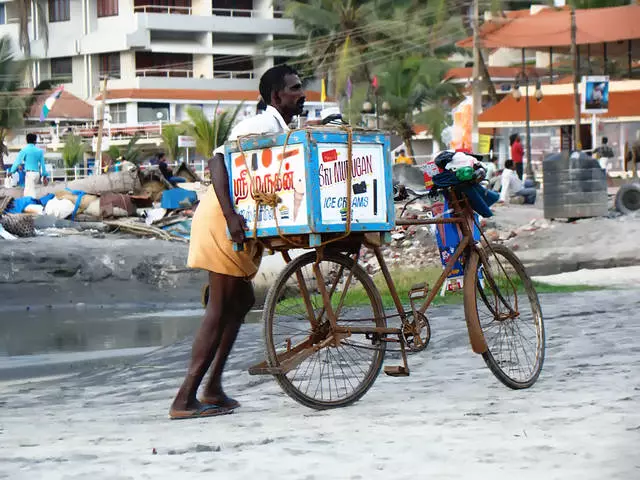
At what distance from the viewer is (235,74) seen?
82062mm

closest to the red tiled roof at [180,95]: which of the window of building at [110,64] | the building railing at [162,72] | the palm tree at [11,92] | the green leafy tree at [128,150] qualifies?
the building railing at [162,72]

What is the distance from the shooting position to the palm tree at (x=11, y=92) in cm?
6188

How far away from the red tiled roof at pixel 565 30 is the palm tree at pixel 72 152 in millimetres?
20368

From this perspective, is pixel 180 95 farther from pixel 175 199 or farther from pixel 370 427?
A: pixel 370 427

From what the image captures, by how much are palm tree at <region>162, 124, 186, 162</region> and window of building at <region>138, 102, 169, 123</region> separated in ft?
45.4

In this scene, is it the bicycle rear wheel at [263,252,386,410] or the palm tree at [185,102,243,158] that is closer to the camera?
the bicycle rear wheel at [263,252,386,410]

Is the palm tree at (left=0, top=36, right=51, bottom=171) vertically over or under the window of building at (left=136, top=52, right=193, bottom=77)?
under

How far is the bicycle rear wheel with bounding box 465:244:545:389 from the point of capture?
22.6 feet

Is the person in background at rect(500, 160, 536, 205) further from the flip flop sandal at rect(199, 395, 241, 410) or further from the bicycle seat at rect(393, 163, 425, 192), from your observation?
the flip flop sandal at rect(199, 395, 241, 410)

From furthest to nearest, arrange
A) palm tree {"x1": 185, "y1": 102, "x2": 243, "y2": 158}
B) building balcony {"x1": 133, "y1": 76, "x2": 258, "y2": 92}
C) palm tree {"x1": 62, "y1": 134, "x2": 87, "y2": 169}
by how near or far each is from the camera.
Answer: building balcony {"x1": 133, "y1": 76, "x2": 258, "y2": 92} → palm tree {"x1": 62, "y1": 134, "x2": 87, "y2": 169} → palm tree {"x1": 185, "y1": 102, "x2": 243, "y2": 158}

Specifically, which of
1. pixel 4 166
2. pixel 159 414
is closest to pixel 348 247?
pixel 159 414

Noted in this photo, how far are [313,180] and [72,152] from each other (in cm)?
5726

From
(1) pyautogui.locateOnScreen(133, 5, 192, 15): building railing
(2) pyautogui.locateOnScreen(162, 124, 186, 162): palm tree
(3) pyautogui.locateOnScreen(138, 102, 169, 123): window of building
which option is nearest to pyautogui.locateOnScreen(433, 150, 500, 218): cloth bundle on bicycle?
(2) pyautogui.locateOnScreen(162, 124, 186, 162): palm tree

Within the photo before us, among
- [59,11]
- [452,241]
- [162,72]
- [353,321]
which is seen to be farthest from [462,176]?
[59,11]
